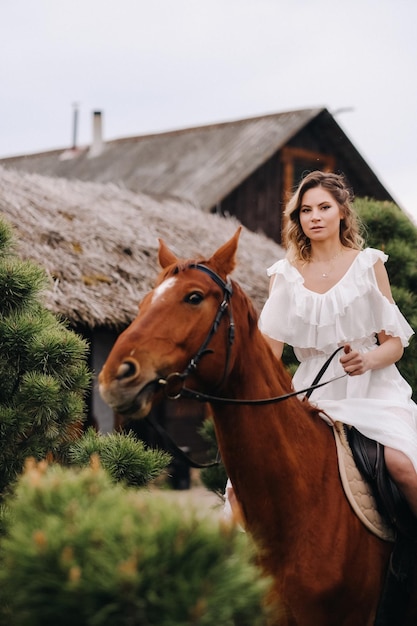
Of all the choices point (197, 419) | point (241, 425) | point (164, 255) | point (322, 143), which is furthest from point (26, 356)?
point (322, 143)

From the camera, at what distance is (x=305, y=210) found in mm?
3314

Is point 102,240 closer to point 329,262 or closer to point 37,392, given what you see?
point 37,392

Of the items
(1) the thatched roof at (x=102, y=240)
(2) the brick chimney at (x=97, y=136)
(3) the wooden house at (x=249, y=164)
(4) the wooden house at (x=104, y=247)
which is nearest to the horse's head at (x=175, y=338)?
(4) the wooden house at (x=104, y=247)

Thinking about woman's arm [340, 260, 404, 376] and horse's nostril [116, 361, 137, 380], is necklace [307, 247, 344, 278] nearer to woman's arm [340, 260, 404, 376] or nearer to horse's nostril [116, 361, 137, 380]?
woman's arm [340, 260, 404, 376]

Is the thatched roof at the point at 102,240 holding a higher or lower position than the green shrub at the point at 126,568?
higher

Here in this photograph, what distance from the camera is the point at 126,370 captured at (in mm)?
2201

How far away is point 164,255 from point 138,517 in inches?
50.3

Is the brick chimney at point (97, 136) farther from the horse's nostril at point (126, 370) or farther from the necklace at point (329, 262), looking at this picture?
the horse's nostril at point (126, 370)

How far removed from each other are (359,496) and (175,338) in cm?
99

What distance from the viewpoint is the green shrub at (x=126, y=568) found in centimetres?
154

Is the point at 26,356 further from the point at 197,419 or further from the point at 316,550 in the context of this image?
the point at 197,419

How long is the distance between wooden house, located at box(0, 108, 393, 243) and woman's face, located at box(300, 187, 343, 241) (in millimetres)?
10723

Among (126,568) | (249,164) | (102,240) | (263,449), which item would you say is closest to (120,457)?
(263,449)

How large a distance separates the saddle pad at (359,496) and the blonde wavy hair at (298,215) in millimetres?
898
